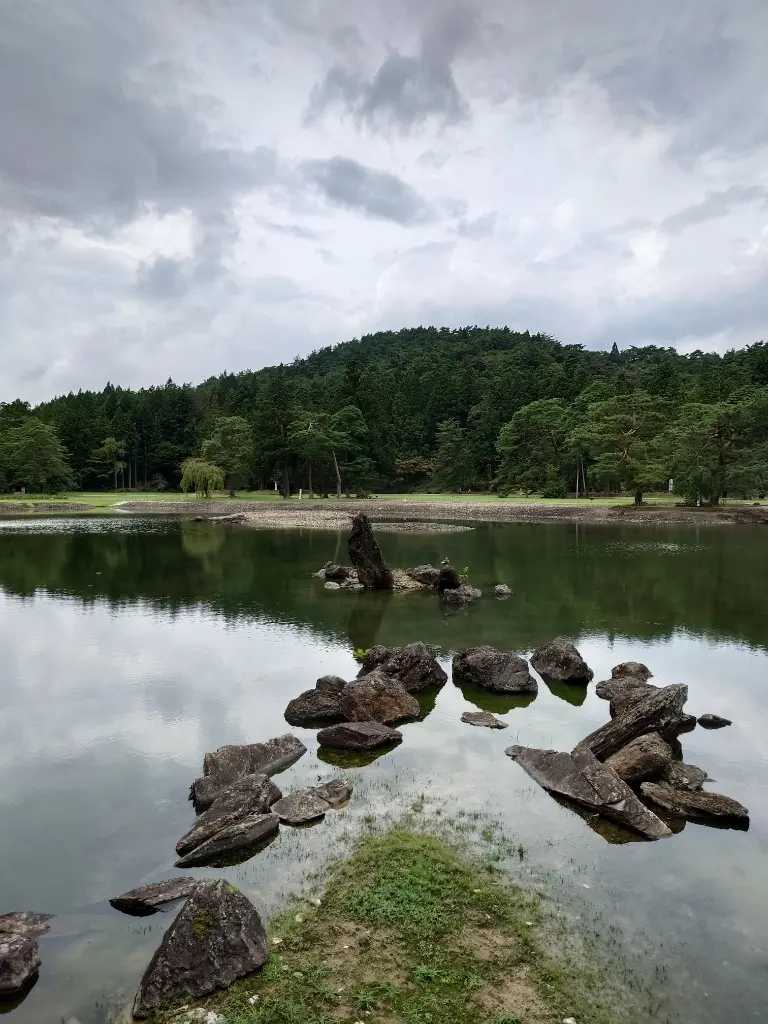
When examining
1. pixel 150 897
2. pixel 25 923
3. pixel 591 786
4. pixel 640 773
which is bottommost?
pixel 640 773

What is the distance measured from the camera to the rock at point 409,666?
15219mm

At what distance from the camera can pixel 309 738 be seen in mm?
12539

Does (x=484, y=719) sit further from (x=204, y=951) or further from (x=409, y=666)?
(x=204, y=951)

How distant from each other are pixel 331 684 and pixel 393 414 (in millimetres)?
93588

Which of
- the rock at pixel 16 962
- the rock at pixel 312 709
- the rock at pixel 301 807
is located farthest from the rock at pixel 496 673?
the rock at pixel 16 962

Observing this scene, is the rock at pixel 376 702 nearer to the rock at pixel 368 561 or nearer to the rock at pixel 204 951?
the rock at pixel 204 951

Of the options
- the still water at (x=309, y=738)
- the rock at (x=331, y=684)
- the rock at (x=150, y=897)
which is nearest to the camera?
the still water at (x=309, y=738)

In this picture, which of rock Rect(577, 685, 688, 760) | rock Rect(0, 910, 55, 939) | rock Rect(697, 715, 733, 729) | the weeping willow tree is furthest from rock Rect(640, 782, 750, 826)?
the weeping willow tree

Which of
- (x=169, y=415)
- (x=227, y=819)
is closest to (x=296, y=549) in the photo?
(x=227, y=819)

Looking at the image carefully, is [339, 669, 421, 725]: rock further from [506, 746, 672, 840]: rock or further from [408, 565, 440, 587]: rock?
[408, 565, 440, 587]: rock

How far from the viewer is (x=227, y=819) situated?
907cm

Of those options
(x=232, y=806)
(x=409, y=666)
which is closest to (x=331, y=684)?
(x=409, y=666)

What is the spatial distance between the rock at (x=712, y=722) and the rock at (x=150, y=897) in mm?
9674

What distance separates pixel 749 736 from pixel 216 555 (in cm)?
2981
